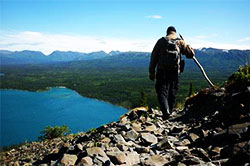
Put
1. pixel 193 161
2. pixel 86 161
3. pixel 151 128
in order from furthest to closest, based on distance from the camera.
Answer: pixel 151 128 → pixel 86 161 → pixel 193 161

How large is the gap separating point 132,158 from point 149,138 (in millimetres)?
1031

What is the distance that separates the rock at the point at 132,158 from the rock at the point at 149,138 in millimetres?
754

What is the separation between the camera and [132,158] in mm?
3646

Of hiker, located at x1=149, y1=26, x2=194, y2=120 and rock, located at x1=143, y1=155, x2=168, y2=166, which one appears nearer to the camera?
rock, located at x1=143, y1=155, x2=168, y2=166

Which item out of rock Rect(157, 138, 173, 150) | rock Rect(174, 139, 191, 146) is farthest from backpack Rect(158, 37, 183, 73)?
rock Rect(157, 138, 173, 150)

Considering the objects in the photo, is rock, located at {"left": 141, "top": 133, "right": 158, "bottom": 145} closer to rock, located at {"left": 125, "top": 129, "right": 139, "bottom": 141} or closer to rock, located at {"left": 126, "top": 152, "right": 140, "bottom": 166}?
rock, located at {"left": 125, "top": 129, "right": 139, "bottom": 141}

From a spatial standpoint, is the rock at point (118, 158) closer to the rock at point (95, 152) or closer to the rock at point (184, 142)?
the rock at point (95, 152)

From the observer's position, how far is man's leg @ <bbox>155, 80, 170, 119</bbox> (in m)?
5.99

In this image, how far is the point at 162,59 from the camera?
236 inches

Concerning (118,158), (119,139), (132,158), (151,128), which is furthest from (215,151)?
(151,128)

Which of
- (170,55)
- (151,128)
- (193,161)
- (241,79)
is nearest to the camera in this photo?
(193,161)

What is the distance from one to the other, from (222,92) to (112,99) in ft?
361

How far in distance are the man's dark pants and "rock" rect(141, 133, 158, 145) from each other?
144cm

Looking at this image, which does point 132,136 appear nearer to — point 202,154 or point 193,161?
point 202,154
